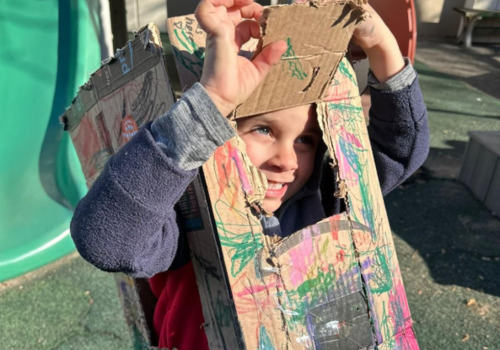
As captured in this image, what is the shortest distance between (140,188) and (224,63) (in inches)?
8.3

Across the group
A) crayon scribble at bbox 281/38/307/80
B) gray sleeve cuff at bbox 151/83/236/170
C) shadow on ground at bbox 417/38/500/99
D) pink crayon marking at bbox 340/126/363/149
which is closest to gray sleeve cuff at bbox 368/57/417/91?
pink crayon marking at bbox 340/126/363/149

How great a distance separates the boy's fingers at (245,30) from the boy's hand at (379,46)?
251 mm

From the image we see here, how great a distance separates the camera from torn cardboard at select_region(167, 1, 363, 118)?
729 mm

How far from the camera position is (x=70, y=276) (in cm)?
229

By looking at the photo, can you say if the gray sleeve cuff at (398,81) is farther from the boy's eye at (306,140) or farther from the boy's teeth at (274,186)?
the boy's teeth at (274,186)

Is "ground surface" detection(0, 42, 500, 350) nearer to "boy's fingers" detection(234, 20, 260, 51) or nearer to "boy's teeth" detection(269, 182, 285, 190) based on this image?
"boy's teeth" detection(269, 182, 285, 190)

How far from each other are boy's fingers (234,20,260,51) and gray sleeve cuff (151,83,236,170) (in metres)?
0.15

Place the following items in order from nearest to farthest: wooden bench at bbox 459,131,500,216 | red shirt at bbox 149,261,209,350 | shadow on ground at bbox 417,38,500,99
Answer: red shirt at bbox 149,261,209,350
wooden bench at bbox 459,131,500,216
shadow on ground at bbox 417,38,500,99

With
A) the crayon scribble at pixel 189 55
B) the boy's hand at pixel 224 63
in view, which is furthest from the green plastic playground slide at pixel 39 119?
the boy's hand at pixel 224 63

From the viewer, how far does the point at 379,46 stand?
3.20ft

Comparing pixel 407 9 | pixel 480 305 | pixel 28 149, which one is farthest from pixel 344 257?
pixel 28 149

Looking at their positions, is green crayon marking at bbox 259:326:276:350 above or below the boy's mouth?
below

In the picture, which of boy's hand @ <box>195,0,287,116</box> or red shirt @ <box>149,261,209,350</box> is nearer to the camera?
boy's hand @ <box>195,0,287,116</box>

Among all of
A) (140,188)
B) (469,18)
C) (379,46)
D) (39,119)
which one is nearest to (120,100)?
(140,188)
